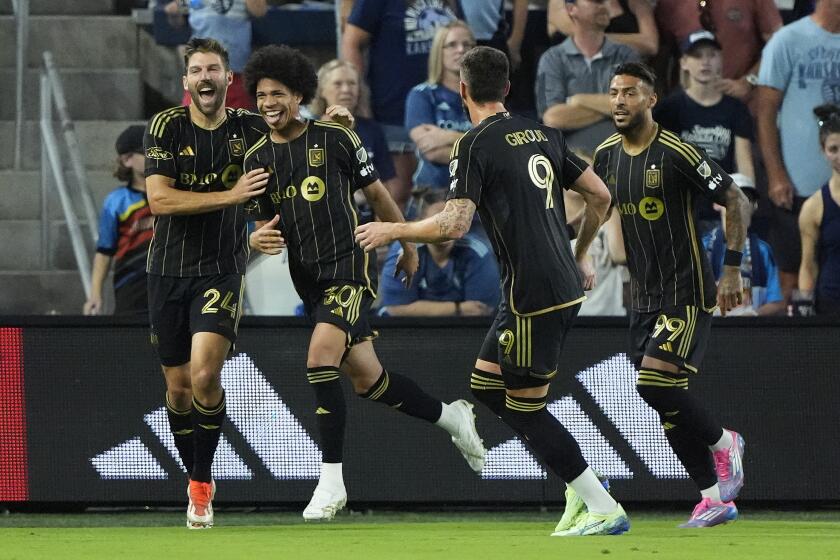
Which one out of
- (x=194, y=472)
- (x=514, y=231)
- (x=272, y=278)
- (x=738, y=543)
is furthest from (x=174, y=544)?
(x=272, y=278)

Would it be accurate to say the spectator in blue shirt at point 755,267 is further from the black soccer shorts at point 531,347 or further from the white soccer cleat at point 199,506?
the white soccer cleat at point 199,506

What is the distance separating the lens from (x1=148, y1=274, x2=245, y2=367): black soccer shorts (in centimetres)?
740

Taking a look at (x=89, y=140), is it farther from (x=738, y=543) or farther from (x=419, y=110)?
(x=738, y=543)

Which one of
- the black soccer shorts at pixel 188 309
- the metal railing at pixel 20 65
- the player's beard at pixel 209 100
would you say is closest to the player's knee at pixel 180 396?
the black soccer shorts at pixel 188 309

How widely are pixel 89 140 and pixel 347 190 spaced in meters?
5.21

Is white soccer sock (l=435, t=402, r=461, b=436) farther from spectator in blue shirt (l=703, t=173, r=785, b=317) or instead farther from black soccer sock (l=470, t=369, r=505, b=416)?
spectator in blue shirt (l=703, t=173, r=785, b=317)

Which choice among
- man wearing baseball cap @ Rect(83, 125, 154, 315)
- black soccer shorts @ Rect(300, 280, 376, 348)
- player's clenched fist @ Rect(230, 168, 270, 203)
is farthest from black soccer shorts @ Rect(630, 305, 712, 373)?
man wearing baseball cap @ Rect(83, 125, 154, 315)

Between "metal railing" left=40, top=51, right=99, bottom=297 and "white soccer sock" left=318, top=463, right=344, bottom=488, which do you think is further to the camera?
"metal railing" left=40, top=51, right=99, bottom=297

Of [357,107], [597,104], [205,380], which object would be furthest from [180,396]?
[597,104]

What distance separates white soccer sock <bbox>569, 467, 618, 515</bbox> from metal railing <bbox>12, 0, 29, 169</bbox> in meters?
6.86

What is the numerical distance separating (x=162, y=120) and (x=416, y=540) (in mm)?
2598

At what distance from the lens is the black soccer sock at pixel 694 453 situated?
24.1 ft

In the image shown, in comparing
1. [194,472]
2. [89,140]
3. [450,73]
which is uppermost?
[450,73]

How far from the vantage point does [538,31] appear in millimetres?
10820
